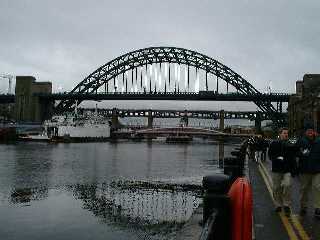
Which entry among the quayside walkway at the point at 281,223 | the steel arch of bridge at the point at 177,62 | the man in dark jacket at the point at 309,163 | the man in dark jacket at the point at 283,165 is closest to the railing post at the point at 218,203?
the quayside walkway at the point at 281,223

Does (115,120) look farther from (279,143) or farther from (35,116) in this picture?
(279,143)

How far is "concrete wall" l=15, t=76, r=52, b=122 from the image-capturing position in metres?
144

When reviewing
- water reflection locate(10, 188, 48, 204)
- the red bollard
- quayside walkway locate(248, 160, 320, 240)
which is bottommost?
water reflection locate(10, 188, 48, 204)

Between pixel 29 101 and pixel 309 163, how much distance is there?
459ft

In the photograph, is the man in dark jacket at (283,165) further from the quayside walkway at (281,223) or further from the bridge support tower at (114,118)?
the bridge support tower at (114,118)

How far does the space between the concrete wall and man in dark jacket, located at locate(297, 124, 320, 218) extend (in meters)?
137

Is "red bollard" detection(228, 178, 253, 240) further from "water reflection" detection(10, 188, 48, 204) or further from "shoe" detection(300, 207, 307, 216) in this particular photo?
"water reflection" detection(10, 188, 48, 204)

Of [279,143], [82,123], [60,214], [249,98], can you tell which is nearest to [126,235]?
[60,214]

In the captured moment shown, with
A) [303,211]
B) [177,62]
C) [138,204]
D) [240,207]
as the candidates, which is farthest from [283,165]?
[177,62]

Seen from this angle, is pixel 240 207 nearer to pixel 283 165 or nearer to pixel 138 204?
pixel 283 165

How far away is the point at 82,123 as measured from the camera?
13000 cm

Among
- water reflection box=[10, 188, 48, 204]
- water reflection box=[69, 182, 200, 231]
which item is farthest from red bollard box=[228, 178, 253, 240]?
water reflection box=[10, 188, 48, 204]

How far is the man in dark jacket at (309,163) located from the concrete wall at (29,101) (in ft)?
448

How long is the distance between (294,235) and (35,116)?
141561 mm
